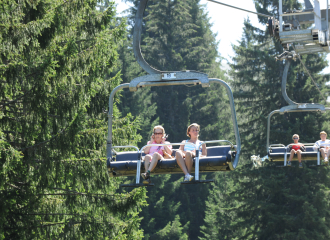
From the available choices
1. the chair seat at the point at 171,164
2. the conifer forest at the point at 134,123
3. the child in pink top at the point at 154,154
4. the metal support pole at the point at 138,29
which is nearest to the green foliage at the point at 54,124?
the conifer forest at the point at 134,123

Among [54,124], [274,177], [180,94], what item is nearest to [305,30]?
[54,124]

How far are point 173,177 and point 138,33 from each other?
27651 mm

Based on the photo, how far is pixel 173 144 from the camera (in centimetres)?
625

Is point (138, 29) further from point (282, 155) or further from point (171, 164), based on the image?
point (282, 155)

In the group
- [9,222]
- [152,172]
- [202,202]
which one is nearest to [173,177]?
[202,202]

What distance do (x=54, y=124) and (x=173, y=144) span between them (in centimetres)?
397

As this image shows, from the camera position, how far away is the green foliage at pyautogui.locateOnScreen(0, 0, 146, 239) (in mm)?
8594

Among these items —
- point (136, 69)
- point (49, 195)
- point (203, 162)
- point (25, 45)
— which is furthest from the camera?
point (136, 69)

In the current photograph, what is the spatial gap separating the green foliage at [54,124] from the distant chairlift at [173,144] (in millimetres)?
1929

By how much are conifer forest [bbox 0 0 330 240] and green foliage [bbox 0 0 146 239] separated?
0.02 metres

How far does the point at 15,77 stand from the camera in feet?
27.5

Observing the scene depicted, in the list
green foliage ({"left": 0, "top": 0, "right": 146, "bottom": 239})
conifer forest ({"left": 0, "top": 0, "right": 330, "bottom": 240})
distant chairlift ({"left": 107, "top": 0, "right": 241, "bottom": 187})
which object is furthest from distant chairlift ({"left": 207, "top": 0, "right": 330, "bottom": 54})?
conifer forest ({"left": 0, "top": 0, "right": 330, "bottom": 240})

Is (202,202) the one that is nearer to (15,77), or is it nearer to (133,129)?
(133,129)

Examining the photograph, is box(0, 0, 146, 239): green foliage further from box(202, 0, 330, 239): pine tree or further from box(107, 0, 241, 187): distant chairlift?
box(202, 0, 330, 239): pine tree
